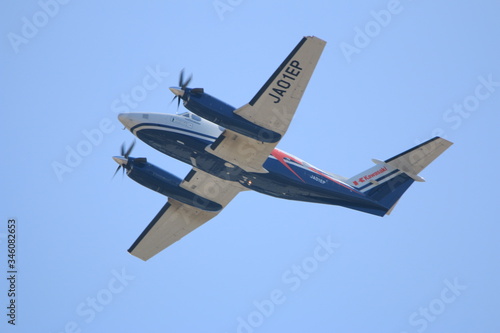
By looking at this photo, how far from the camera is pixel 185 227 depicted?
38.1 metres

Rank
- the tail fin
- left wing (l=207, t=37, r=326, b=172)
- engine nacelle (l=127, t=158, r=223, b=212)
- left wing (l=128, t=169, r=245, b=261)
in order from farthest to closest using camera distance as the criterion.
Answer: left wing (l=128, t=169, r=245, b=261), the tail fin, engine nacelle (l=127, t=158, r=223, b=212), left wing (l=207, t=37, r=326, b=172)

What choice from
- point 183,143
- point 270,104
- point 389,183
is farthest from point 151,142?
point 389,183

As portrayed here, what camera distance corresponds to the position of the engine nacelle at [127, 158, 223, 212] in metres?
34.8

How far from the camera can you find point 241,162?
32.5 metres

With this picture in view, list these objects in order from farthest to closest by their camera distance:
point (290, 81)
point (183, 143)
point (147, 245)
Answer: point (147, 245)
point (183, 143)
point (290, 81)

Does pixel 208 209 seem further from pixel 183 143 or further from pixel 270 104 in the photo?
pixel 270 104

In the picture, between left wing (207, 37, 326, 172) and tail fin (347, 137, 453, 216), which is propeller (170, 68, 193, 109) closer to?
left wing (207, 37, 326, 172)

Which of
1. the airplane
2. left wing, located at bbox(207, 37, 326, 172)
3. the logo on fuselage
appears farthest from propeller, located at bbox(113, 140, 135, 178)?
the logo on fuselage

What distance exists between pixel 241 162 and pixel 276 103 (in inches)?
146

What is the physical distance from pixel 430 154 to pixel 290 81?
9.05 meters

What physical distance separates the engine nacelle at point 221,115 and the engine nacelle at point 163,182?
6.00 metres

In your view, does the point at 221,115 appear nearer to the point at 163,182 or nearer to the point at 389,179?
the point at 163,182

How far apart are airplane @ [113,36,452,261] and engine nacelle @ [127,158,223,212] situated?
0.17ft

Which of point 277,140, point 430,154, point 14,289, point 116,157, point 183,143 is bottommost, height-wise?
point 14,289
